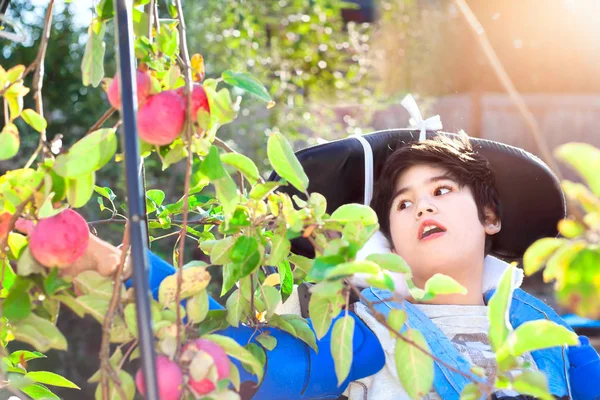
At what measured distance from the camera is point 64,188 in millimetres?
778

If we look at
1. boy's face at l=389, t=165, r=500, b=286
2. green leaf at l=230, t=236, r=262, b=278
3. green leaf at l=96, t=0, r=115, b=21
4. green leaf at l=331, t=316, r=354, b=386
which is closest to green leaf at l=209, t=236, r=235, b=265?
green leaf at l=230, t=236, r=262, b=278

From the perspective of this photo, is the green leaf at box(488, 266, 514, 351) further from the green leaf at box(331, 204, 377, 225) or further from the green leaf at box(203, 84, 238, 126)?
the green leaf at box(203, 84, 238, 126)

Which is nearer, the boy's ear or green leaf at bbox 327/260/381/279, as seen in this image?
green leaf at bbox 327/260/381/279

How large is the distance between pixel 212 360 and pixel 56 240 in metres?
0.20

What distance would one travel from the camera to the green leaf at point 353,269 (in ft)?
2.37

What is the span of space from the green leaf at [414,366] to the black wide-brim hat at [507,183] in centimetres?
70

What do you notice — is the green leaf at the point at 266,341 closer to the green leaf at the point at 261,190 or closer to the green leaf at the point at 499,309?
the green leaf at the point at 261,190

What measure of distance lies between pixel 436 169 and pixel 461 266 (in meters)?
0.19

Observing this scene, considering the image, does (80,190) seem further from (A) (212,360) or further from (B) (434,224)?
(B) (434,224)

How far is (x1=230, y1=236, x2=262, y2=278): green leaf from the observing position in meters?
0.86

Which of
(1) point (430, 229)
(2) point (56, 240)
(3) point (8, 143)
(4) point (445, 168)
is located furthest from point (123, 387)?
(4) point (445, 168)

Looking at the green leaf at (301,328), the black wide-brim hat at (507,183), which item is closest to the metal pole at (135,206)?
the green leaf at (301,328)

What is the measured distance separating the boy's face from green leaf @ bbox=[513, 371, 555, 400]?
2.40 feet

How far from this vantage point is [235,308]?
97 cm
